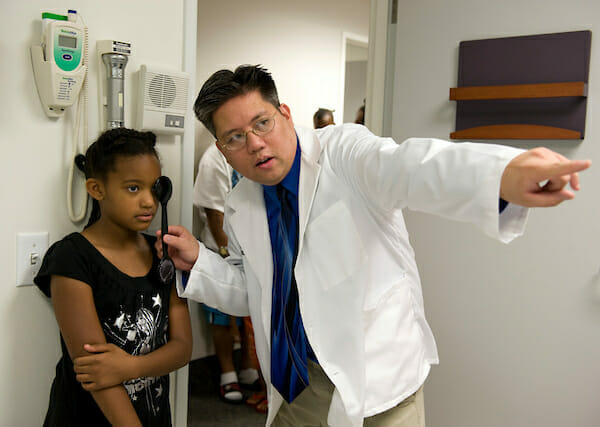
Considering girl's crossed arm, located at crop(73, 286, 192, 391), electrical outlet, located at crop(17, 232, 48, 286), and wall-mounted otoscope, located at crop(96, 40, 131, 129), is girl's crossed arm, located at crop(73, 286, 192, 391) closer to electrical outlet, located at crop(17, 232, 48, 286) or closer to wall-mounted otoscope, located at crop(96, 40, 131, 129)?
electrical outlet, located at crop(17, 232, 48, 286)

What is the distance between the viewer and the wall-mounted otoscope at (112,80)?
120 centimetres

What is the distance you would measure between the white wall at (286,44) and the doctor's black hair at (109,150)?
197cm

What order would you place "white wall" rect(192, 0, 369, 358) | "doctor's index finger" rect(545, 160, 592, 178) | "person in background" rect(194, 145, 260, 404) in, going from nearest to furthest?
"doctor's index finger" rect(545, 160, 592, 178) < "person in background" rect(194, 145, 260, 404) < "white wall" rect(192, 0, 369, 358)

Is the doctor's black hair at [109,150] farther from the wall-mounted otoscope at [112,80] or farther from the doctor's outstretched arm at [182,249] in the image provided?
the doctor's outstretched arm at [182,249]

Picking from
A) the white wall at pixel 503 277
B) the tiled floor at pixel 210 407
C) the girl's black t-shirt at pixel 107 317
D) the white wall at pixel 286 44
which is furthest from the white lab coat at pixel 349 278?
the white wall at pixel 286 44

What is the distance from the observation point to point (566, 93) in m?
1.70

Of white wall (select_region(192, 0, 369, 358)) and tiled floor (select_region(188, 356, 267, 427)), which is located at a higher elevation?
white wall (select_region(192, 0, 369, 358))

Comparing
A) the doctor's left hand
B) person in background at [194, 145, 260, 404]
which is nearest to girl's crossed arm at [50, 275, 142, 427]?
the doctor's left hand

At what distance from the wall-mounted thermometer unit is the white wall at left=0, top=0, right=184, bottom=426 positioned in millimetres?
30

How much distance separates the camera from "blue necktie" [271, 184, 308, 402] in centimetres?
121

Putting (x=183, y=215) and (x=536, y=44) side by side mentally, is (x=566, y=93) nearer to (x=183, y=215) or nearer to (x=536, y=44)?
(x=536, y=44)

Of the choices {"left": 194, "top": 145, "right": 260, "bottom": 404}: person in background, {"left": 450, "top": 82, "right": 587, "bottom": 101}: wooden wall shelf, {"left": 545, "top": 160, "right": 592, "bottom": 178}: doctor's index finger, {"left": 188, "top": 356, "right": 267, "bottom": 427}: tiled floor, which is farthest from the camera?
{"left": 194, "top": 145, "right": 260, "bottom": 404}: person in background

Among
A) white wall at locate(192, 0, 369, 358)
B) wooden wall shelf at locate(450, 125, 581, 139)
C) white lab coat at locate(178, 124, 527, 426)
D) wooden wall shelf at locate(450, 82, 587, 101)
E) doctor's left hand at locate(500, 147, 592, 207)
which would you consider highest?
white wall at locate(192, 0, 369, 358)

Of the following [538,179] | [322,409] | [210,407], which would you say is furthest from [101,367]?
[210,407]
